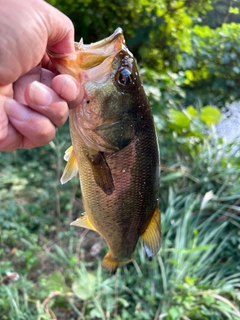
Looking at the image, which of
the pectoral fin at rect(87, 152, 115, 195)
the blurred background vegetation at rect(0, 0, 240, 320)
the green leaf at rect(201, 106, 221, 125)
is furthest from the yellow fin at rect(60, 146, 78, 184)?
the green leaf at rect(201, 106, 221, 125)

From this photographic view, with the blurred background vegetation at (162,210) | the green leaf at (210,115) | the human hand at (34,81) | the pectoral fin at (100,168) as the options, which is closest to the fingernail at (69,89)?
the human hand at (34,81)

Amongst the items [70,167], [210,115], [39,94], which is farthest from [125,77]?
[210,115]

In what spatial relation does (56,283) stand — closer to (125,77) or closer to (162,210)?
(162,210)

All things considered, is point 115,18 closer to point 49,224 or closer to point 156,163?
point 49,224

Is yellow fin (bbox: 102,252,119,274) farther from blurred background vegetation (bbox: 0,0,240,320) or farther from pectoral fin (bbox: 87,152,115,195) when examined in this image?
blurred background vegetation (bbox: 0,0,240,320)

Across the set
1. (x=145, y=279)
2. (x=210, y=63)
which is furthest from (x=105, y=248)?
(x=210, y=63)

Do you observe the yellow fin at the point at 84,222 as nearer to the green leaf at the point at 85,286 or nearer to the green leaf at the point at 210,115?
the green leaf at the point at 85,286

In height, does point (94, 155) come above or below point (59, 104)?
below
